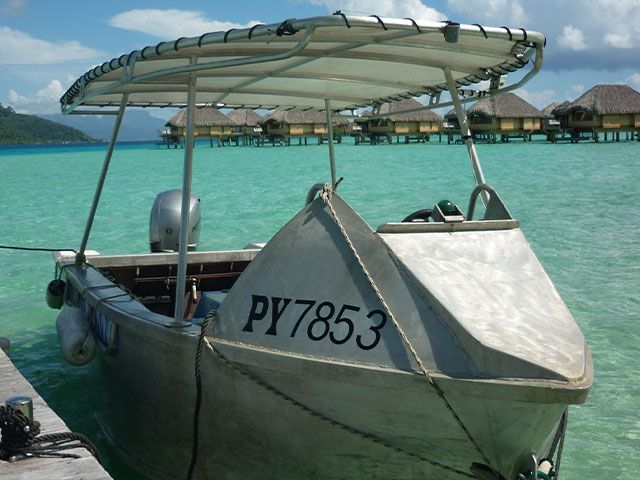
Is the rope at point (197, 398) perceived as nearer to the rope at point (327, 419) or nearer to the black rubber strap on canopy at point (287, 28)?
the rope at point (327, 419)

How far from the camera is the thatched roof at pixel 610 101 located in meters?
59.6

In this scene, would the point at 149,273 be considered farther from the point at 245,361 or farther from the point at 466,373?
the point at 466,373

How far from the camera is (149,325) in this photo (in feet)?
15.5

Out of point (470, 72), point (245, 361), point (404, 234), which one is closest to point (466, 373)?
point (404, 234)

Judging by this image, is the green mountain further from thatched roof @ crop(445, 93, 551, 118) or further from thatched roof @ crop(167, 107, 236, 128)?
thatched roof @ crop(445, 93, 551, 118)

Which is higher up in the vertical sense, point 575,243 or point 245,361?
point 245,361

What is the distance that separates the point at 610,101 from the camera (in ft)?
196

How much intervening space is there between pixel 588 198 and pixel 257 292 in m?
23.1

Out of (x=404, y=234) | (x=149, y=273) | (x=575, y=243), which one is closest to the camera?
(x=404, y=234)

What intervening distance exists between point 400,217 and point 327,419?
17.9 metres

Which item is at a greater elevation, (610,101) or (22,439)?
(610,101)

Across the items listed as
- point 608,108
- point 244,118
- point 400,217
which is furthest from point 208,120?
point 400,217

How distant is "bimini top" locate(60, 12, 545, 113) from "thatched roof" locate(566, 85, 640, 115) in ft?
187

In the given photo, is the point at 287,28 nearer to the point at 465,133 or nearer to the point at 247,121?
the point at 465,133
